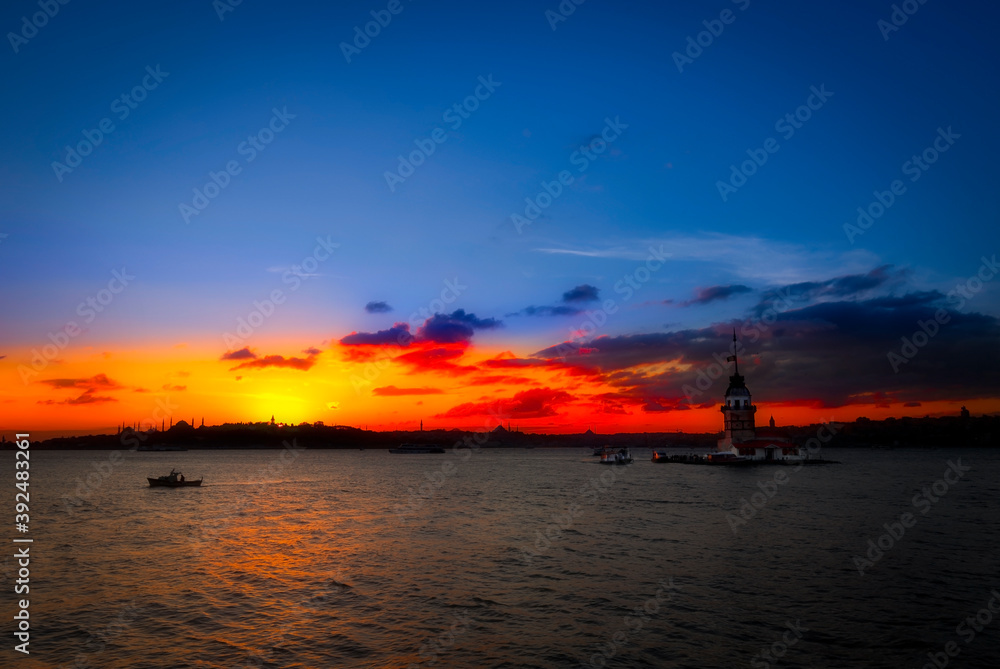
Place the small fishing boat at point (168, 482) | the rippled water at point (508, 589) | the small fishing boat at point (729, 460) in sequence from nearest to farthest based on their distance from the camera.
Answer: the rippled water at point (508, 589)
the small fishing boat at point (168, 482)
the small fishing boat at point (729, 460)

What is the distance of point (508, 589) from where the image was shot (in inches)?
1187

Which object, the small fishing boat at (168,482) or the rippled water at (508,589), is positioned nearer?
the rippled water at (508,589)

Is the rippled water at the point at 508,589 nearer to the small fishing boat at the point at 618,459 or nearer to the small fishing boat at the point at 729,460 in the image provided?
the small fishing boat at the point at 729,460

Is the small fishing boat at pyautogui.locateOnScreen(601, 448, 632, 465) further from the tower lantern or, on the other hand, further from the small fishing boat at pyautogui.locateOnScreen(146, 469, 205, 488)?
the small fishing boat at pyautogui.locateOnScreen(146, 469, 205, 488)

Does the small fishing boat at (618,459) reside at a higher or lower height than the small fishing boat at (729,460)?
lower

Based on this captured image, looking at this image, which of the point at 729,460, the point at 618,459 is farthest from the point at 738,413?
the point at 618,459

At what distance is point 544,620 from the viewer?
25.2 m

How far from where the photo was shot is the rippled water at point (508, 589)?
21.8m

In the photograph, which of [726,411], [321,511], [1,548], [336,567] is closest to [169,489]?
[321,511]

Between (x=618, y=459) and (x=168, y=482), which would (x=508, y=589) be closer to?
(x=168, y=482)

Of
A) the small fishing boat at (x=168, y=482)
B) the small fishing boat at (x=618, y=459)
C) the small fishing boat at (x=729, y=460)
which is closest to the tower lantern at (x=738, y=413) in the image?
the small fishing boat at (x=729, y=460)

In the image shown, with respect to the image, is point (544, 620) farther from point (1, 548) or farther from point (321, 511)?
point (321, 511)

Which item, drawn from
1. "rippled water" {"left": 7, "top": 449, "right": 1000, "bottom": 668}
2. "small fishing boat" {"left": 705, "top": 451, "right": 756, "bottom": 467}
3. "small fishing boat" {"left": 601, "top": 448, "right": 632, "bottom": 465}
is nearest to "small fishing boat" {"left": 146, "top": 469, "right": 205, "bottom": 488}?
"rippled water" {"left": 7, "top": 449, "right": 1000, "bottom": 668}

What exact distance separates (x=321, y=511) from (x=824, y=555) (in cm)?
4785
